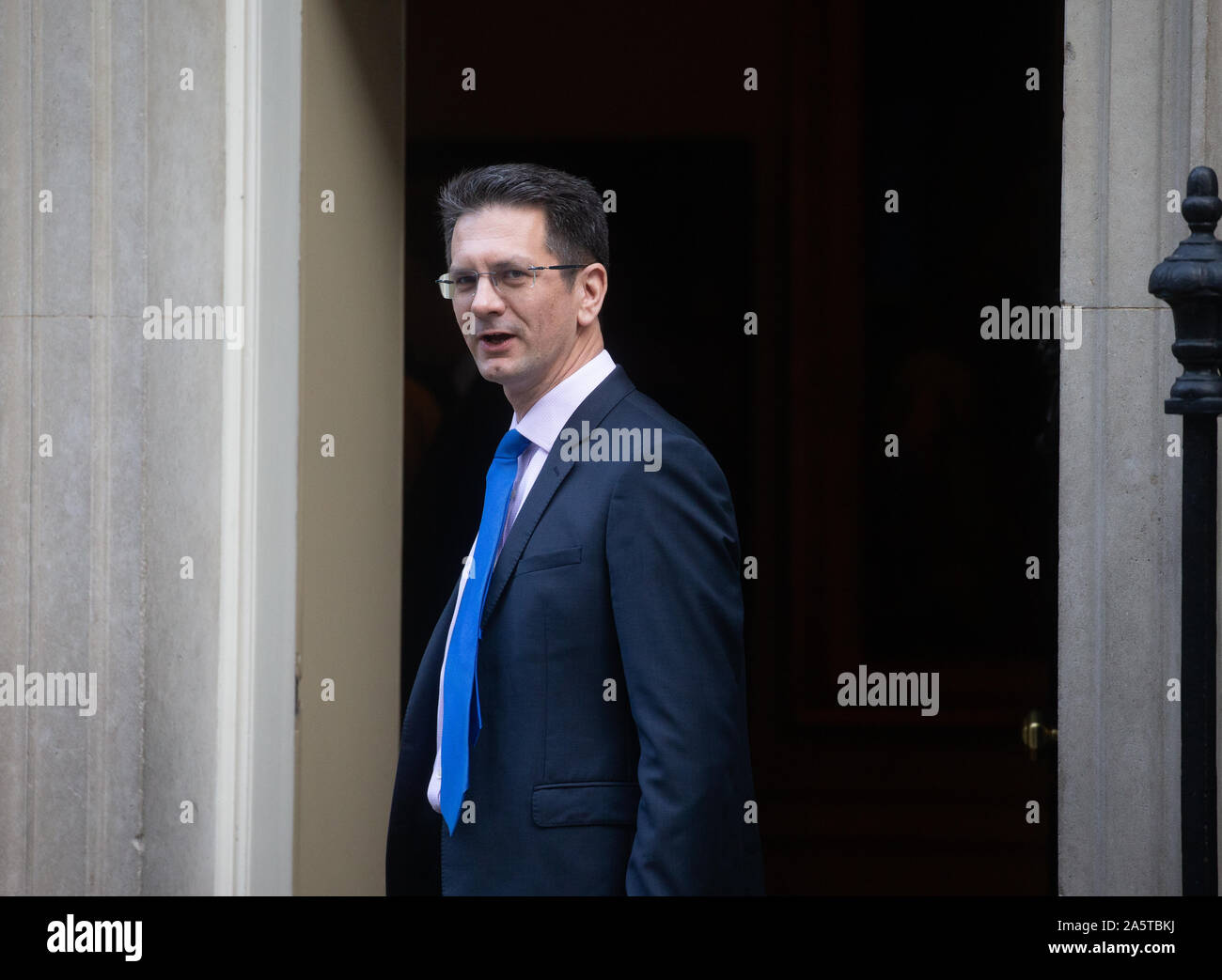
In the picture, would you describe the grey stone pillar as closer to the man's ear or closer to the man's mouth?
the man's ear

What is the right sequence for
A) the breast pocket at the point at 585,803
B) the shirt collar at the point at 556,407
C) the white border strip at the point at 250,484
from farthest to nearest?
the white border strip at the point at 250,484 → the shirt collar at the point at 556,407 → the breast pocket at the point at 585,803

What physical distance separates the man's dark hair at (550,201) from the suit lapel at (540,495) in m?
0.26

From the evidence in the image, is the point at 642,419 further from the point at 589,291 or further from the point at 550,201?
the point at 550,201

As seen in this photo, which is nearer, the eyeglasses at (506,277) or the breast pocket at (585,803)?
the breast pocket at (585,803)

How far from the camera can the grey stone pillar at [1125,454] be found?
2496 millimetres

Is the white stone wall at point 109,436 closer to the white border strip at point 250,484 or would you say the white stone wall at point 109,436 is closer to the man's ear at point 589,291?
the white border strip at point 250,484

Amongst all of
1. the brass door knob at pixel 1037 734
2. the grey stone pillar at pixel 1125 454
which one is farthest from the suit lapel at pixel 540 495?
the brass door knob at pixel 1037 734

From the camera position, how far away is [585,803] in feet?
7.20

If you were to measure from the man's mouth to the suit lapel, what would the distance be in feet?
0.66

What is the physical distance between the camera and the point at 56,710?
271cm

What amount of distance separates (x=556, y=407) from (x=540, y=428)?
5cm

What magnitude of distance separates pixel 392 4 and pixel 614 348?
1.84m
